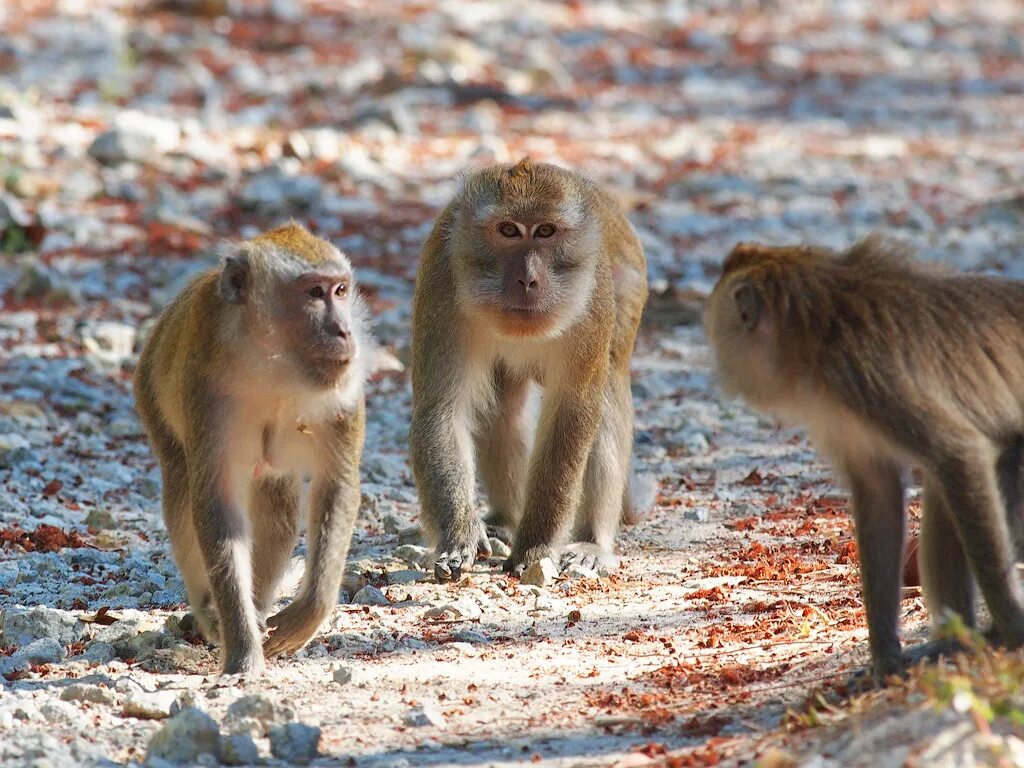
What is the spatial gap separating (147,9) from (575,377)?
49.2 ft

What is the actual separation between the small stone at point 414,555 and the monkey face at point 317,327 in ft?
6.03

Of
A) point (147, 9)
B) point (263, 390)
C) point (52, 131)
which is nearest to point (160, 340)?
point (263, 390)

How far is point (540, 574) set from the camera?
22.2ft

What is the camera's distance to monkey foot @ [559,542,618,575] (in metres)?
6.95

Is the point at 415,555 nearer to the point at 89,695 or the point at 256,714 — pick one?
the point at 89,695

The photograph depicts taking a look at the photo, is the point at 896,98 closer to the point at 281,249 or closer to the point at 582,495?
the point at 582,495

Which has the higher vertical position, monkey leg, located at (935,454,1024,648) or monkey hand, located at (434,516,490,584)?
monkey leg, located at (935,454,1024,648)

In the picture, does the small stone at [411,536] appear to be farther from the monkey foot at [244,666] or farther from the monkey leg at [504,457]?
the monkey foot at [244,666]

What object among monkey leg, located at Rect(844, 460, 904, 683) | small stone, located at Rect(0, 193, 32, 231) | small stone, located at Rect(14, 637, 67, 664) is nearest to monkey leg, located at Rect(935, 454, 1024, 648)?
monkey leg, located at Rect(844, 460, 904, 683)

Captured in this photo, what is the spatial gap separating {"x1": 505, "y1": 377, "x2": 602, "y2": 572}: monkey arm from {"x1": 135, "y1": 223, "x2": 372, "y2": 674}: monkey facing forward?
53.9 inches

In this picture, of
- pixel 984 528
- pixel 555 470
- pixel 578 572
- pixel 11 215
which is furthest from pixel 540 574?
pixel 11 215

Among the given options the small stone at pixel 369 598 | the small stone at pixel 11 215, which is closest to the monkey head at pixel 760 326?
the small stone at pixel 369 598

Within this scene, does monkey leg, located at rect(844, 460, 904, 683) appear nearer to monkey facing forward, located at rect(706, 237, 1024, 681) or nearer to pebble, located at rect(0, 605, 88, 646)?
monkey facing forward, located at rect(706, 237, 1024, 681)

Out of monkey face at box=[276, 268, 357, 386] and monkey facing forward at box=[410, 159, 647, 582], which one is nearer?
monkey face at box=[276, 268, 357, 386]
